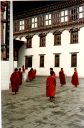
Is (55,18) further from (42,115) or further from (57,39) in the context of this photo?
(42,115)

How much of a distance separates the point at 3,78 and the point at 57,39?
55.0ft

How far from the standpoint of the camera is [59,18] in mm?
31188

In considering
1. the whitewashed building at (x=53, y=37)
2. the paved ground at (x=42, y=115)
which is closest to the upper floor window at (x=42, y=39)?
the whitewashed building at (x=53, y=37)

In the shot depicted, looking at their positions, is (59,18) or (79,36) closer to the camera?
(79,36)

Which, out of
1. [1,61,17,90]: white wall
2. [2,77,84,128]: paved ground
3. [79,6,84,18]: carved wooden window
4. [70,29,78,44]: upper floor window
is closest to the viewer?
[2,77,84,128]: paved ground

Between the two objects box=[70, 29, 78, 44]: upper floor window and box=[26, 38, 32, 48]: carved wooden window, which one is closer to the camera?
box=[70, 29, 78, 44]: upper floor window

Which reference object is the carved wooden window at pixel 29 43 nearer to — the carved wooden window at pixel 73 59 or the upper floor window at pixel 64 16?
the upper floor window at pixel 64 16

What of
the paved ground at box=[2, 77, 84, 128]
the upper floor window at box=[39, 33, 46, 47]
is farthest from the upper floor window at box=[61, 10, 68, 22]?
the paved ground at box=[2, 77, 84, 128]

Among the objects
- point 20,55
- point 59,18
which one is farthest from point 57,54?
point 20,55

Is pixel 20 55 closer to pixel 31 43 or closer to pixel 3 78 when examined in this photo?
pixel 31 43

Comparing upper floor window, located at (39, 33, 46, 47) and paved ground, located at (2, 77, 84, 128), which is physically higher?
upper floor window, located at (39, 33, 46, 47)

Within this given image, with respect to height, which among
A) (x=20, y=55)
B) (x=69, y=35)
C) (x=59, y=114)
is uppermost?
(x=69, y=35)

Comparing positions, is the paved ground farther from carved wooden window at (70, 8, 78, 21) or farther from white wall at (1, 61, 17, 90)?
carved wooden window at (70, 8, 78, 21)

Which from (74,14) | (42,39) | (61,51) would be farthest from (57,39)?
(74,14)
